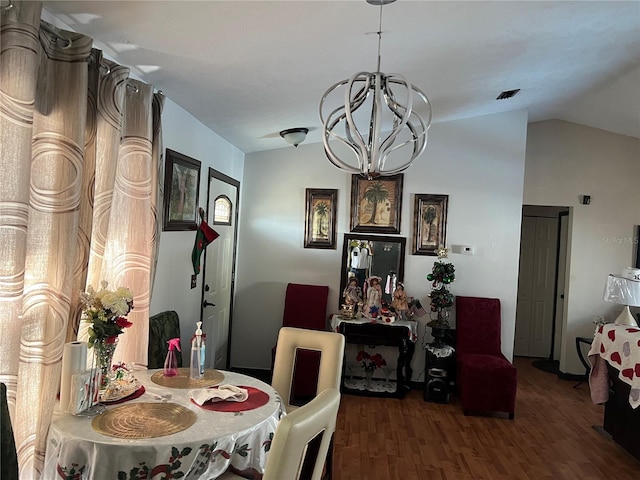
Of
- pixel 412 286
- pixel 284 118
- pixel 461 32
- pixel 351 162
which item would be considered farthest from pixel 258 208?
pixel 461 32

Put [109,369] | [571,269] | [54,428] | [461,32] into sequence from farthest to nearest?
[571,269] → [461,32] → [109,369] → [54,428]

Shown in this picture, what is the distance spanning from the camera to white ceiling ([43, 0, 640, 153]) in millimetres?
1935

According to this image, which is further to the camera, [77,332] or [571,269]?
[571,269]

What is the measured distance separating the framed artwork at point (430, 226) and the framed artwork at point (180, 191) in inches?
92.1

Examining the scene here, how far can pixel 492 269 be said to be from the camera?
4715mm

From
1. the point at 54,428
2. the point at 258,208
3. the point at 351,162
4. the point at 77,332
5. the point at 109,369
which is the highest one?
the point at 351,162

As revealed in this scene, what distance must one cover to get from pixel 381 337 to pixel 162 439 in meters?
3.01

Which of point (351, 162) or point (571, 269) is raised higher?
point (351, 162)

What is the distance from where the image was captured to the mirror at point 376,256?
475 centimetres

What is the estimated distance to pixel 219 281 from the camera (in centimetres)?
436

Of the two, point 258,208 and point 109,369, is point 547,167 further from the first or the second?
point 109,369

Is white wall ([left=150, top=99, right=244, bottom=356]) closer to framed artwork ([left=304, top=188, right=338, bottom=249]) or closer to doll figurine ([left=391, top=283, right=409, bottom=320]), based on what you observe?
framed artwork ([left=304, top=188, right=338, bottom=249])

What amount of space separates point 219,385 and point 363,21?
1865 mm

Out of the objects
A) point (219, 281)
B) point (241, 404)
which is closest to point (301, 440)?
point (241, 404)
